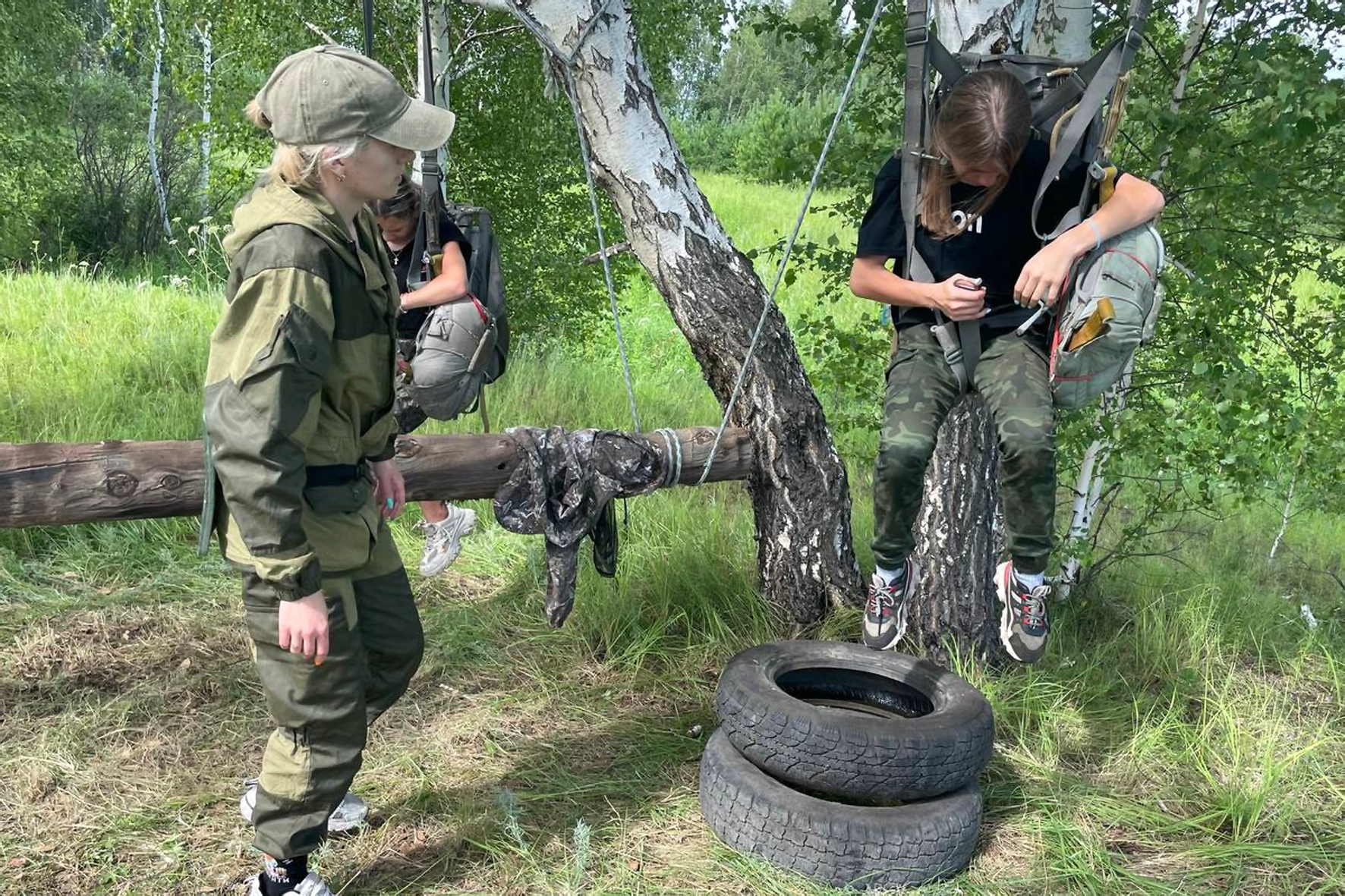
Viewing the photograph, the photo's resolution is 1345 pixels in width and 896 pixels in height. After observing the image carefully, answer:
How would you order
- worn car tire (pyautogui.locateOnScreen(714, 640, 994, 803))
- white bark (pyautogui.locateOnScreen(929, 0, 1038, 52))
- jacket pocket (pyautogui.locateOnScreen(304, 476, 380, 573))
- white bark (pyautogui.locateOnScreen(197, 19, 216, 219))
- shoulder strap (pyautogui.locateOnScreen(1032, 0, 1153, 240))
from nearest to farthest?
jacket pocket (pyautogui.locateOnScreen(304, 476, 380, 573))
shoulder strap (pyautogui.locateOnScreen(1032, 0, 1153, 240))
worn car tire (pyautogui.locateOnScreen(714, 640, 994, 803))
white bark (pyautogui.locateOnScreen(929, 0, 1038, 52))
white bark (pyautogui.locateOnScreen(197, 19, 216, 219))

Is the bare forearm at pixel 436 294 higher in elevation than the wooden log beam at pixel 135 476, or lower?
higher

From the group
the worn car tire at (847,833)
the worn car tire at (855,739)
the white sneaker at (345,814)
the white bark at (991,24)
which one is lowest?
the white sneaker at (345,814)

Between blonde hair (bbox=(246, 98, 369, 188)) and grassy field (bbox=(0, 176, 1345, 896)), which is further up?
blonde hair (bbox=(246, 98, 369, 188))

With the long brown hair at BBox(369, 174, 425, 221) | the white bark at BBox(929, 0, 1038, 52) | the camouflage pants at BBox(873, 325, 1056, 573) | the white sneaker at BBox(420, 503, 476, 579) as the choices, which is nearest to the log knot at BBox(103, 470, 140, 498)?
the long brown hair at BBox(369, 174, 425, 221)

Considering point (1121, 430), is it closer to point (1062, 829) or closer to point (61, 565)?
point (1062, 829)

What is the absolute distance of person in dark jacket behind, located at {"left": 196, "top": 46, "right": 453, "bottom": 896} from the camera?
2229 millimetres

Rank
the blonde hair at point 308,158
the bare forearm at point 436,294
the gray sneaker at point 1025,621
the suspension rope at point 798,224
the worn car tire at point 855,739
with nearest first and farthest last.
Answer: the blonde hair at point 308,158, the suspension rope at point 798,224, the gray sneaker at point 1025,621, the worn car tire at point 855,739, the bare forearm at point 436,294

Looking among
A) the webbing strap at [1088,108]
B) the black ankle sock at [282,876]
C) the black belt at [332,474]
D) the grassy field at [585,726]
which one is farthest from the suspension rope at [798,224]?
the black ankle sock at [282,876]

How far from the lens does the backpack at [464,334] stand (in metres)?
4.09

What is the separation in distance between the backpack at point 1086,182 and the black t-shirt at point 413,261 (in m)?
1.98

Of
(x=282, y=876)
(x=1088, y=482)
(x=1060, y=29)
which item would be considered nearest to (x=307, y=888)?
(x=282, y=876)

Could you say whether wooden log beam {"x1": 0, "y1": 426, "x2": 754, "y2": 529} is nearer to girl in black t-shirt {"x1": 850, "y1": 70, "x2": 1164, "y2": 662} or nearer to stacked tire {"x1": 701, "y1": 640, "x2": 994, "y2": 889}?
stacked tire {"x1": 701, "y1": 640, "x2": 994, "y2": 889}

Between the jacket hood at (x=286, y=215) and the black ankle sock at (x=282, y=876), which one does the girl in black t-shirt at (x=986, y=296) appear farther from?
the black ankle sock at (x=282, y=876)

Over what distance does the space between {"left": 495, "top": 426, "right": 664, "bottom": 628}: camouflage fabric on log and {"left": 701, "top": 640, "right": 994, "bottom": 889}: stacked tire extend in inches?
35.5
